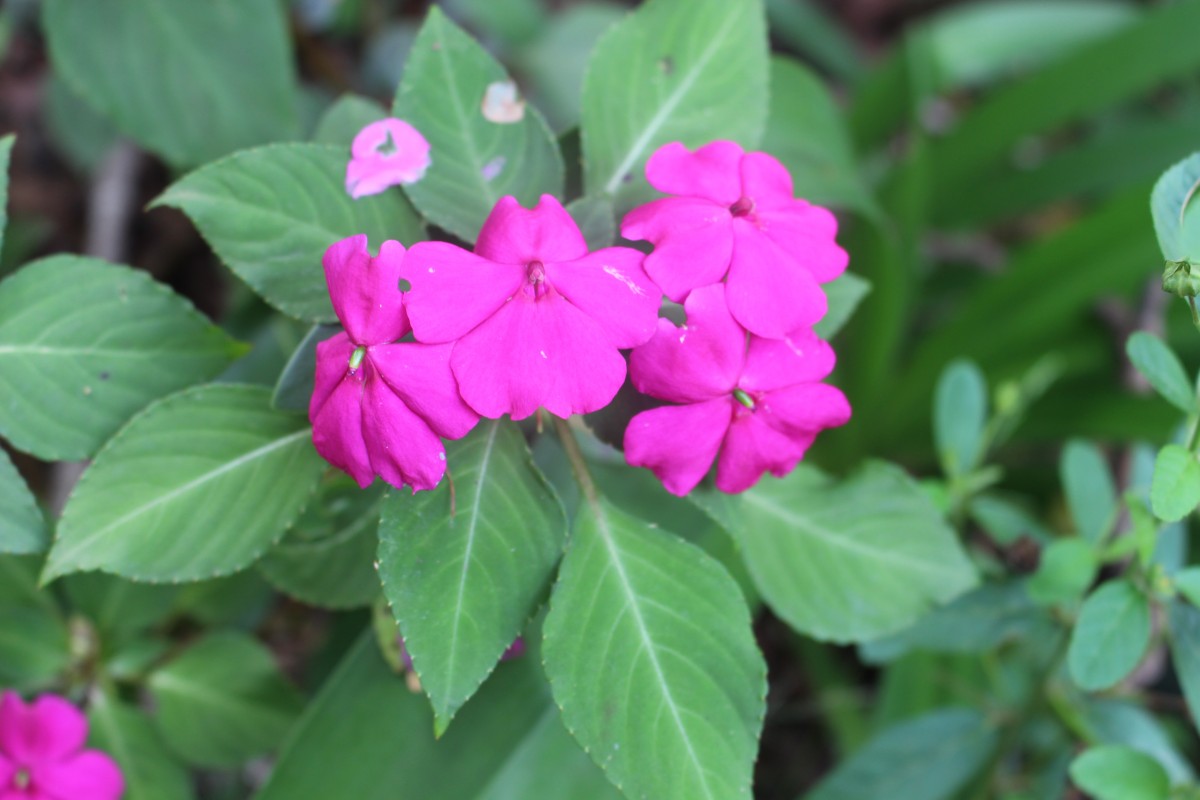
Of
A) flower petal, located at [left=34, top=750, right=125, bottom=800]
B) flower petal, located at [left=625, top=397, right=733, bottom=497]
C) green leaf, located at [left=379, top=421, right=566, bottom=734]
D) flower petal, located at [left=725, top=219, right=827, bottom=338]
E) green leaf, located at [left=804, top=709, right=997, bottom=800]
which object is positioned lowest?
green leaf, located at [left=804, top=709, right=997, bottom=800]

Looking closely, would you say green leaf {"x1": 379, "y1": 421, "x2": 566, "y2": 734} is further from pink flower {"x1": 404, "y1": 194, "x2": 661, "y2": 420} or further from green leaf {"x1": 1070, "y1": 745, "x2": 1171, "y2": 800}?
green leaf {"x1": 1070, "y1": 745, "x2": 1171, "y2": 800}

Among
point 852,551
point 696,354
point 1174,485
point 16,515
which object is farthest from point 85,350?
point 1174,485

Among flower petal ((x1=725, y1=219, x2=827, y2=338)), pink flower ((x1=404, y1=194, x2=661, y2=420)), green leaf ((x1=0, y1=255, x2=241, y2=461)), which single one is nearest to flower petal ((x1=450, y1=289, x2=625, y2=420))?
pink flower ((x1=404, y1=194, x2=661, y2=420))

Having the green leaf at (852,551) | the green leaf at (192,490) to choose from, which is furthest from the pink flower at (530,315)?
the green leaf at (852,551)

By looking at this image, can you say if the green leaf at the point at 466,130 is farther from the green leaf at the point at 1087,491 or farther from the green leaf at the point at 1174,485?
the green leaf at the point at 1087,491

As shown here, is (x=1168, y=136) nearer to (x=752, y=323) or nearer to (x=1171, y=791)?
(x=1171, y=791)
